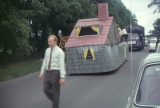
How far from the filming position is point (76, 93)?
11875mm

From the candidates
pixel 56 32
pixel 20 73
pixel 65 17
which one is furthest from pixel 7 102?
pixel 56 32

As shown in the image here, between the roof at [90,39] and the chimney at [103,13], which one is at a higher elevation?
the chimney at [103,13]

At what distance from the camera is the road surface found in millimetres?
9992

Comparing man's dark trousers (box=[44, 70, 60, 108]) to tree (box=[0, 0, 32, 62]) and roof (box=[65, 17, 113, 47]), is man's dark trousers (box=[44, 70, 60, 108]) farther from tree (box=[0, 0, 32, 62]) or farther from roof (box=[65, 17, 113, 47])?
tree (box=[0, 0, 32, 62])

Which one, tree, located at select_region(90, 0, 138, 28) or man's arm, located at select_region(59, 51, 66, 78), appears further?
tree, located at select_region(90, 0, 138, 28)

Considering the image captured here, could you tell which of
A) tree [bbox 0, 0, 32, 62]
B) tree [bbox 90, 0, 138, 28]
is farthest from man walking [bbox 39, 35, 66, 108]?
tree [bbox 90, 0, 138, 28]

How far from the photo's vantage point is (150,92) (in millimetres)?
4820

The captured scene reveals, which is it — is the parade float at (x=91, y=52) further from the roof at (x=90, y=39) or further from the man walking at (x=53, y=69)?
the man walking at (x=53, y=69)

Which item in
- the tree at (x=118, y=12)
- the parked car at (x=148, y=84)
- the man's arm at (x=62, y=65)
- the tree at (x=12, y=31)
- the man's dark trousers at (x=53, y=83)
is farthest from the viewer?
the tree at (x=118, y=12)

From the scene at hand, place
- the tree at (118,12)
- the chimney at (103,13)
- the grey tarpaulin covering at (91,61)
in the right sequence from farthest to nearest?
the tree at (118,12)
the chimney at (103,13)
the grey tarpaulin covering at (91,61)

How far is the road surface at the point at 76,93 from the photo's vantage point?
9.99m

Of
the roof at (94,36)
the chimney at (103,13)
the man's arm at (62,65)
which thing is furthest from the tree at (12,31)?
the man's arm at (62,65)

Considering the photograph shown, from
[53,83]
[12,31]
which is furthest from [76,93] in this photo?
[12,31]

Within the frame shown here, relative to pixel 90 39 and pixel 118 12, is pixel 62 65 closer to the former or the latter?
pixel 90 39
